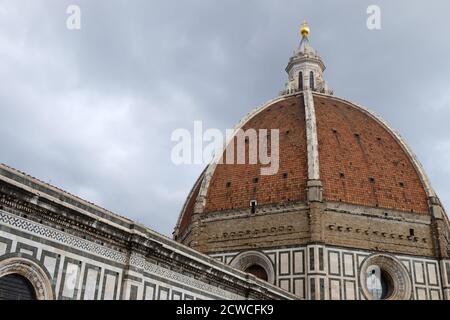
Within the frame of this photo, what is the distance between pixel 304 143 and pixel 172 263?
669 inches

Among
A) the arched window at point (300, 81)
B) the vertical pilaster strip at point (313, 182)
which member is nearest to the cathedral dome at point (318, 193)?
the vertical pilaster strip at point (313, 182)

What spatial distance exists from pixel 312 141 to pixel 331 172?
85.0 inches

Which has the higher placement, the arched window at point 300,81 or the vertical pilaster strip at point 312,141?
the arched window at point 300,81

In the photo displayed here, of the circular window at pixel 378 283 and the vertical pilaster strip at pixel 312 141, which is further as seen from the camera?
the vertical pilaster strip at pixel 312 141

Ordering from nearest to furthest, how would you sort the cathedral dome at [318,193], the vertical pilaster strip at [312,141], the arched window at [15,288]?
1. the arched window at [15,288]
2. the cathedral dome at [318,193]
3. the vertical pilaster strip at [312,141]

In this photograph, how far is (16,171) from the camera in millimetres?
10422

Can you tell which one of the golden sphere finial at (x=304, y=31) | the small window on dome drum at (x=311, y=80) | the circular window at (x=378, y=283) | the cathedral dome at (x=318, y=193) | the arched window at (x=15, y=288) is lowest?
the arched window at (x=15, y=288)

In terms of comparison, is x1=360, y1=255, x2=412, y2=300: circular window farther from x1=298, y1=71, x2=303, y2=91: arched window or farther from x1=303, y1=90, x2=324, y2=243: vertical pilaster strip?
x1=298, y1=71, x2=303, y2=91: arched window

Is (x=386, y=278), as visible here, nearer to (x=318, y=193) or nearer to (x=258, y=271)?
(x=318, y=193)

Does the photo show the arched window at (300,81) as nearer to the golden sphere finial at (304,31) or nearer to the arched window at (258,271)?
the golden sphere finial at (304,31)

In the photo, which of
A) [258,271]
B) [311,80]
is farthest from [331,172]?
[311,80]

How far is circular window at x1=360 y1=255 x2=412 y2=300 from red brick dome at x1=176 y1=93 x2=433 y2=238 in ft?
10.3

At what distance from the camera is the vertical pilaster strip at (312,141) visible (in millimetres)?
28539

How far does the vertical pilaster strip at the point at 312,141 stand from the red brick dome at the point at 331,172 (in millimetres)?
301
